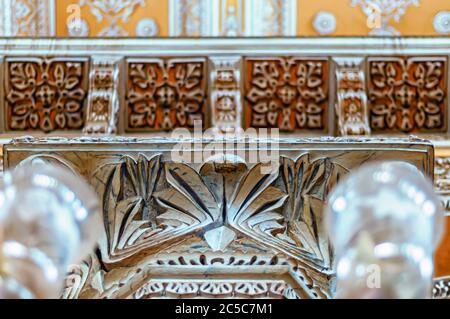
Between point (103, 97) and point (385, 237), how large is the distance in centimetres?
176

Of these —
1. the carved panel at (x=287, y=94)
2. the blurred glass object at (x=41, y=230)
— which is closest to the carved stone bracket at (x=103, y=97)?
the carved panel at (x=287, y=94)

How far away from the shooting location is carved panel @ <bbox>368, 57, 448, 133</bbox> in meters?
2.55

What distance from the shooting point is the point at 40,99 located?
257cm

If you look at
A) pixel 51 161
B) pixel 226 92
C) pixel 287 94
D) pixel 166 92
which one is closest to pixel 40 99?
pixel 166 92

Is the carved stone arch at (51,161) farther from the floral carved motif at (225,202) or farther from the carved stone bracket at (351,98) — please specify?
the carved stone bracket at (351,98)

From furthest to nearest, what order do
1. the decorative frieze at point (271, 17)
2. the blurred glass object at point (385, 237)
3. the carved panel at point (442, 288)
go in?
the decorative frieze at point (271, 17), the carved panel at point (442, 288), the blurred glass object at point (385, 237)

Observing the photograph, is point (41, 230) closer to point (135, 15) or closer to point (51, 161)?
point (51, 161)

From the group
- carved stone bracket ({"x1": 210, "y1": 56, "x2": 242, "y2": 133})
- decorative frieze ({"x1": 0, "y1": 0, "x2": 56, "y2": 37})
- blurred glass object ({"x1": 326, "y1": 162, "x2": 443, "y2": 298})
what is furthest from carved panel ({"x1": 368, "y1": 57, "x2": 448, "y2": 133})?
decorative frieze ({"x1": 0, "y1": 0, "x2": 56, "y2": 37})

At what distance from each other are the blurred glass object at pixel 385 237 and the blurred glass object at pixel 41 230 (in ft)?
1.27

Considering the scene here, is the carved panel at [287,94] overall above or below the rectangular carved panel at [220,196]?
above

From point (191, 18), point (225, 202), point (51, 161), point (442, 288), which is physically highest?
point (191, 18)

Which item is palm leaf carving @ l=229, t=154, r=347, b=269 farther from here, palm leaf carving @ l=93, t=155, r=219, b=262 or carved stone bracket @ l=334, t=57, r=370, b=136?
carved stone bracket @ l=334, t=57, r=370, b=136

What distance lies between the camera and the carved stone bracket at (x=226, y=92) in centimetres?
249

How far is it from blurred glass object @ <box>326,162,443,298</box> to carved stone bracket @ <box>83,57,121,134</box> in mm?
1595
